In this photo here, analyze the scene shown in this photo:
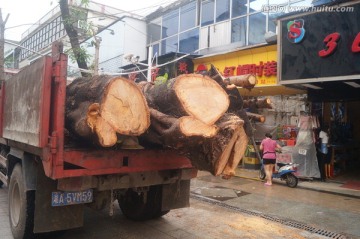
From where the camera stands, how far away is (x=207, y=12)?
14.3 meters

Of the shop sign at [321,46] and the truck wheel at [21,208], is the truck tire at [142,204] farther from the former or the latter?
the shop sign at [321,46]

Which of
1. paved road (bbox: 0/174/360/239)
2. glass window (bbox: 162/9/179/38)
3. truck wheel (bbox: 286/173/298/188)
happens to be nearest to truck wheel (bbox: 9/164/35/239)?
paved road (bbox: 0/174/360/239)

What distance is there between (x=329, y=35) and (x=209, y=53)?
5779mm

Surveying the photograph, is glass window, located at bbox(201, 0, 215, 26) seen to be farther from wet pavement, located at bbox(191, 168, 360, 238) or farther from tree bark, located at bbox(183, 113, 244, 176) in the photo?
tree bark, located at bbox(183, 113, 244, 176)

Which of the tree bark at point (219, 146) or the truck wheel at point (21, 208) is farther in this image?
the truck wheel at point (21, 208)

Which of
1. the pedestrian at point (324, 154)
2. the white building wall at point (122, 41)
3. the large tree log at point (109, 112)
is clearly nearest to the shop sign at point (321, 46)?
the pedestrian at point (324, 154)

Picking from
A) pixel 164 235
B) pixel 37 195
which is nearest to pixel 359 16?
pixel 164 235

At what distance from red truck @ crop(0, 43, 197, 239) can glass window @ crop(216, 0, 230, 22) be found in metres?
10.0

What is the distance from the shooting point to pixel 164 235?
4730 millimetres

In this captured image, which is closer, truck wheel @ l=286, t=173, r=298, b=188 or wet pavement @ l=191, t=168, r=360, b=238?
wet pavement @ l=191, t=168, r=360, b=238

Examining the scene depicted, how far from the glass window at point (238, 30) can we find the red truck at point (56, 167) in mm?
9067

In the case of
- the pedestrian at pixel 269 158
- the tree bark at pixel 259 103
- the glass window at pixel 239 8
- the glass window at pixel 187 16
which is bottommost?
the pedestrian at pixel 269 158

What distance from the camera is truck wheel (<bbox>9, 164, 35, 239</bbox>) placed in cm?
389

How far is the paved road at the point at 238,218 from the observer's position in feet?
16.0
